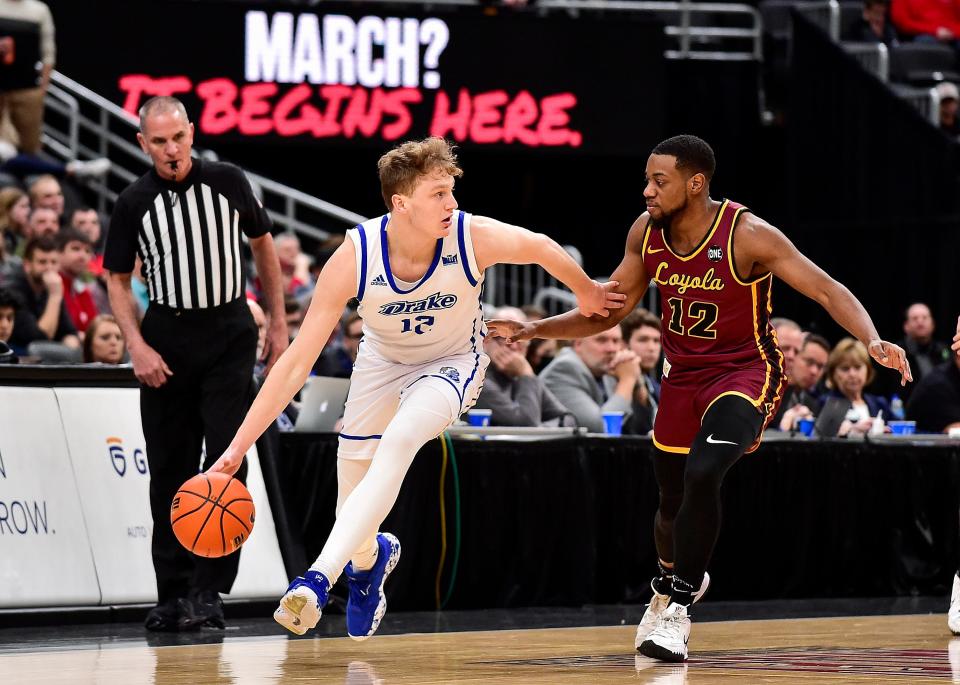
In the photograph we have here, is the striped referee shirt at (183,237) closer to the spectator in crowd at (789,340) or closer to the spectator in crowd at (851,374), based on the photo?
the spectator in crowd at (789,340)

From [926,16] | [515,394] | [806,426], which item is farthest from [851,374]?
[926,16]

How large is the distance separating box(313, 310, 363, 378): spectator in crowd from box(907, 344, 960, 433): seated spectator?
3809 millimetres

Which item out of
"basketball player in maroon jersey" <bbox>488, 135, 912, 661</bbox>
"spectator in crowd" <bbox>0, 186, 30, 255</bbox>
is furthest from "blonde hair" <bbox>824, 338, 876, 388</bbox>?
"spectator in crowd" <bbox>0, 186, 30, 255</bbox>

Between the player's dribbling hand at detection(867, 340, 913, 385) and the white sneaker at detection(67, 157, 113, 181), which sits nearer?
the player's dribbling hand at detection(867, 340, 913, 385)

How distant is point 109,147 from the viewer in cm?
1585

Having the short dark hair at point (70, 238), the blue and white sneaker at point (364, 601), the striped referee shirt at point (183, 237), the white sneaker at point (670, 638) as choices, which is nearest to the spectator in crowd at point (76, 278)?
the short dark hair at point (70, 238)

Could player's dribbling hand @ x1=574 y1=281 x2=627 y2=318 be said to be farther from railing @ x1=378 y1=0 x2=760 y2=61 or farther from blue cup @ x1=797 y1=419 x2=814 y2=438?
railing @ x1=378 y1=0 x2=760 y2=61

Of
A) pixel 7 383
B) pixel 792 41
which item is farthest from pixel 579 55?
pixel 7 383

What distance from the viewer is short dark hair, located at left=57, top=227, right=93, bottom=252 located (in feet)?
32.5

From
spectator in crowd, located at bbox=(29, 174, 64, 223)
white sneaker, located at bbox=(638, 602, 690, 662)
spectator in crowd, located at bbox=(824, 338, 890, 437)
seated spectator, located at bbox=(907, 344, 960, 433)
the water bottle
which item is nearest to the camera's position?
white sneaker, located at bbox=(638, 602, 690, 662)

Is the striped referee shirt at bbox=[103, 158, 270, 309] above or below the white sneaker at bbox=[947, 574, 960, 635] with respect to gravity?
above

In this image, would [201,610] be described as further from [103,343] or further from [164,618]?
[103,343]

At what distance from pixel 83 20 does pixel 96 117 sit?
1.58m

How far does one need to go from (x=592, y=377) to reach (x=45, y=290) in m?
3.35
